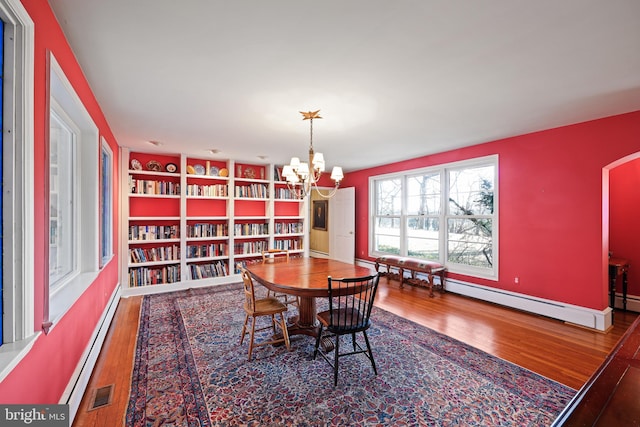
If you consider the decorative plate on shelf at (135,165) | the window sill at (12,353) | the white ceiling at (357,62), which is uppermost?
the white ceiling at (357,62)

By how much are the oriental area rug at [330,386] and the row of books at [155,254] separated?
6.62 ft

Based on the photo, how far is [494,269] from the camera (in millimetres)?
4086

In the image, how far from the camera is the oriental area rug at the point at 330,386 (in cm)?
181

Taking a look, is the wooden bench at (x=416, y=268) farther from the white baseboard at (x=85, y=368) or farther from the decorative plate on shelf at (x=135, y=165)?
the decorative plate on shelf at (x=135, y=165)

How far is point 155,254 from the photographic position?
15.6 ft

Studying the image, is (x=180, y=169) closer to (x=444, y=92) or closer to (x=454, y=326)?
(x=444, y=92)

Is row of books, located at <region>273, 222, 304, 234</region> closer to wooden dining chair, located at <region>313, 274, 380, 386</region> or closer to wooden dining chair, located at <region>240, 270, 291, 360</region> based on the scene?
wooden dining chair, located at <region>240, 270, 291, 360</region>

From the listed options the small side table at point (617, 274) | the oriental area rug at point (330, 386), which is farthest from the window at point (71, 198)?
the small side table at point (617, 274)

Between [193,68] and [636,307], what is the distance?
6075mm

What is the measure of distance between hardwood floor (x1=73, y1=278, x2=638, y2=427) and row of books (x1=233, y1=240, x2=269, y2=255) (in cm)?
186

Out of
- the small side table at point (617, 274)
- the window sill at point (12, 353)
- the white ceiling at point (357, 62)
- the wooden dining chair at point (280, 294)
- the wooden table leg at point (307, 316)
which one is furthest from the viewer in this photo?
the wooden dining chair at point (280, 294)

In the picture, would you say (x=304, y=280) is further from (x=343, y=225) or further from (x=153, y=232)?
(x=343, y=225)

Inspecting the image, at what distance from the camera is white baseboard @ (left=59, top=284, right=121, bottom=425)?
1.78 metres

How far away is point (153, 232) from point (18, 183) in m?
4.04
